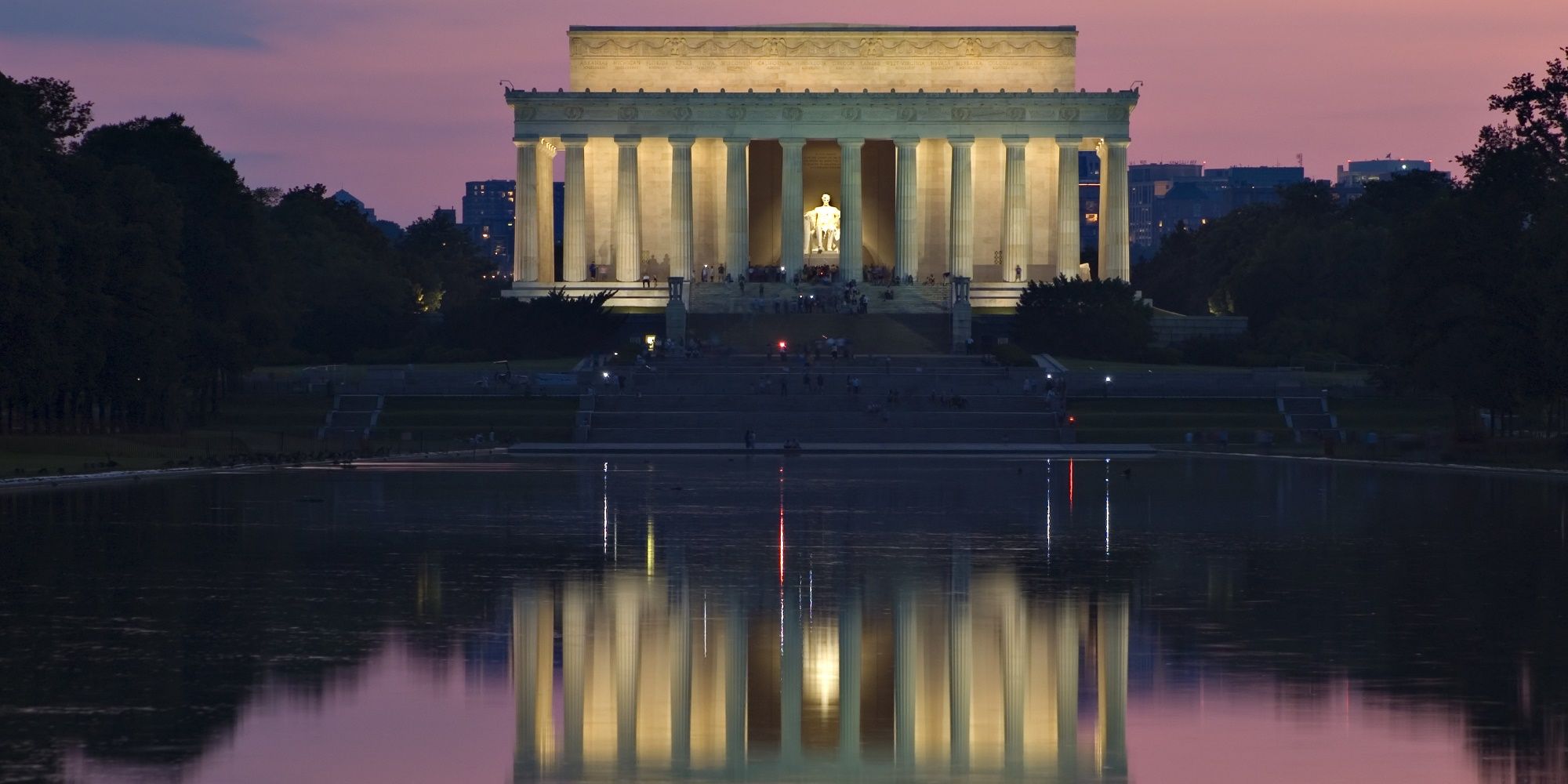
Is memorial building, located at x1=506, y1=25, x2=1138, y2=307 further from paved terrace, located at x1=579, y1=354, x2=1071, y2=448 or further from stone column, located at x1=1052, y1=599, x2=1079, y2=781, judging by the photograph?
stone column, located at x1=1052, y1=599, x2=1079, y2=781

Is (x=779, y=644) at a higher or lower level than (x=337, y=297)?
lower

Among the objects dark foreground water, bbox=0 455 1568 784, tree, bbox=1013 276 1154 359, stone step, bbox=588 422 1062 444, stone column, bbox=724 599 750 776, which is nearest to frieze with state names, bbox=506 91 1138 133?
tree, bbox=1013 276 1154 359

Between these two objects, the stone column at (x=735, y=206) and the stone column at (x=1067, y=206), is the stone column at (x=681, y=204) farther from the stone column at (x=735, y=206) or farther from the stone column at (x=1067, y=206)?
the stone column at (x=1067, y=206)

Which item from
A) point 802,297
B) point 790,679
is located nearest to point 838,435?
point 802,297

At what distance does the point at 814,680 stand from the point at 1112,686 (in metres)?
2.55

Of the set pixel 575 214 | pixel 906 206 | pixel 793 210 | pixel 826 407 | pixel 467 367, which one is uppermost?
pixel 906 206

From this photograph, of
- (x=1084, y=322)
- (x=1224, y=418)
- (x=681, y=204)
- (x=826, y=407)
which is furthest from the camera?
(x=681, y=204)

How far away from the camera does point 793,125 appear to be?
370 ft

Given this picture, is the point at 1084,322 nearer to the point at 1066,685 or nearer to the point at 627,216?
the point at 627,216

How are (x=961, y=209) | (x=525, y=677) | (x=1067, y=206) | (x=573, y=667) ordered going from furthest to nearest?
1. (x=1067, y=206)
2. (x=961, y=209)
3. (x=573, y=667)
4. (x=525, y=677)

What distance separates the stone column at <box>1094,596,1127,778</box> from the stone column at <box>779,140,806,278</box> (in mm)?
88797

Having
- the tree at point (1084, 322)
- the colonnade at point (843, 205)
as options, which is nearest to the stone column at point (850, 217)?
the colonnade at point (843, 205)

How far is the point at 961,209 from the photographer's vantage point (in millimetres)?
113438

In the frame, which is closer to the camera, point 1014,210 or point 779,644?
point 779,644
